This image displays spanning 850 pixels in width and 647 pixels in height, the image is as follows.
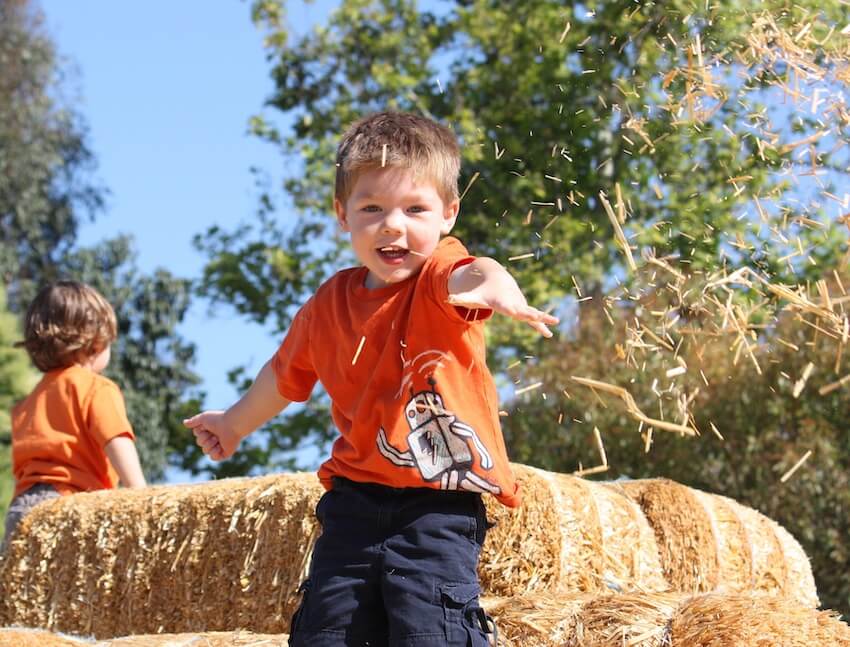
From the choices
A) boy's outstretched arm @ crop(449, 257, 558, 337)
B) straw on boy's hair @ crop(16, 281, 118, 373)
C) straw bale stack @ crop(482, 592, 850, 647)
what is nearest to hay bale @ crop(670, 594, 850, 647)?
straw bale stack @ crop(482, 592, 850, 647)

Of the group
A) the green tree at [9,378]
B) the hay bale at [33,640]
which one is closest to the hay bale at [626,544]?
the hay bale at [33,640]

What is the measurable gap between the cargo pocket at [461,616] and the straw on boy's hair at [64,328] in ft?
11.2

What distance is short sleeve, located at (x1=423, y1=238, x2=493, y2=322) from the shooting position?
9.99 feet

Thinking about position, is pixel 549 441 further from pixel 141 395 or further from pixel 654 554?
pixel 141 395

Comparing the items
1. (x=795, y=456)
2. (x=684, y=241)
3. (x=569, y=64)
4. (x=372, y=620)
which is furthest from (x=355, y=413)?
(x=569, y=64)

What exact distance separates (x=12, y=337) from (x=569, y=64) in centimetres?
833

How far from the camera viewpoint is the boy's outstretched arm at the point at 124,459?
5729 millimetres

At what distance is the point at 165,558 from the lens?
554 centimetres

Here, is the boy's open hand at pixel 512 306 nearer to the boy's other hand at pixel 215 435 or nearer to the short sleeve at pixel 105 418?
the boy's other hand at pixel 215 435

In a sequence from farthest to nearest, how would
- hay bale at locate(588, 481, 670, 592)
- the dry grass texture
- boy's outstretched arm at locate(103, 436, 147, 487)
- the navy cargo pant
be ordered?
boy's outstretched arm at locate(103, 436, 147, 487)
hay bale at locate(588, 481, 670, 592)
the dry grass texture
the navy cargo pant

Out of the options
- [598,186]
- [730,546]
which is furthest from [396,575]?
[598,186]

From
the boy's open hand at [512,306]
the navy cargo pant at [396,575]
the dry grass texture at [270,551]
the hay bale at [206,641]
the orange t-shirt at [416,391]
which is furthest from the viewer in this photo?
the dry grass texture at [270,551]

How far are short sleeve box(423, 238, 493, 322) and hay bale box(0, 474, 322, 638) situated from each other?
2273 millimetres

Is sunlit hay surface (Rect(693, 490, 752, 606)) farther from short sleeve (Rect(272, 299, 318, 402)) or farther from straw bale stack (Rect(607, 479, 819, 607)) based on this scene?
short sleeve (Rect(272, 299, 318, 402))
